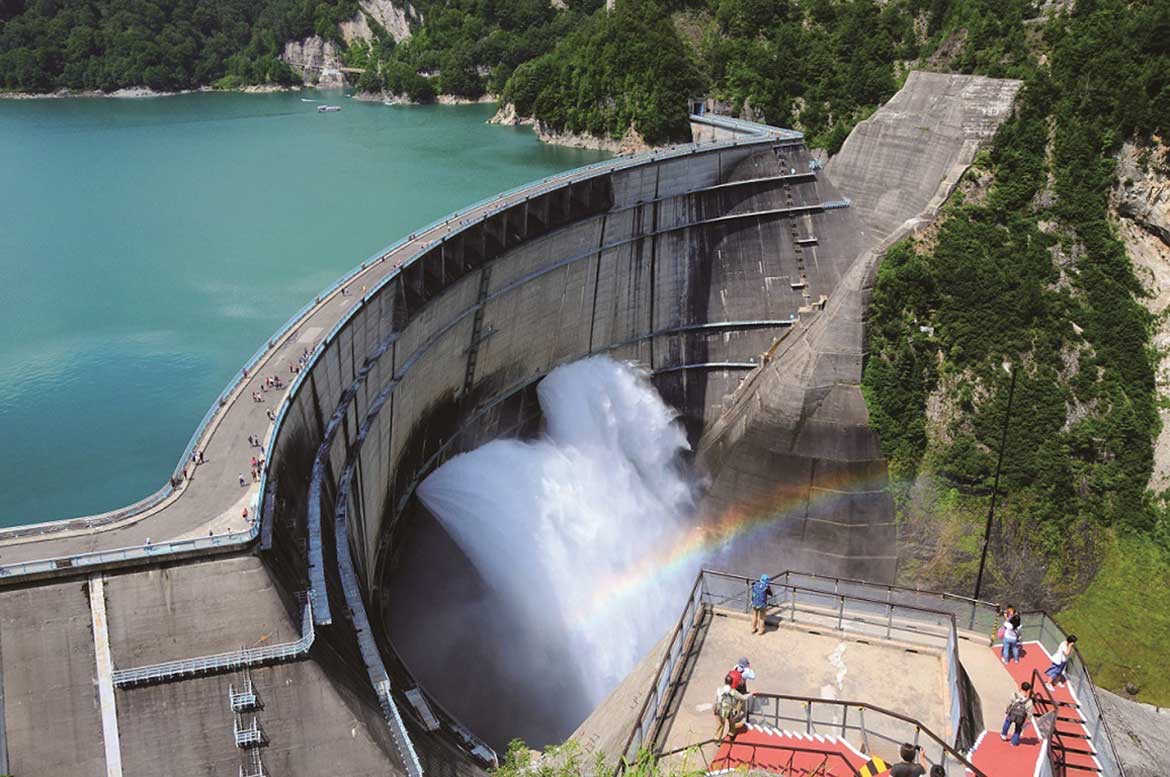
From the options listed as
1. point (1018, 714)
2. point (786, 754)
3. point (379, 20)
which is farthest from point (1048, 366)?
point (379, 20)

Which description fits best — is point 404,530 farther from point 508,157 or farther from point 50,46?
point 50,46

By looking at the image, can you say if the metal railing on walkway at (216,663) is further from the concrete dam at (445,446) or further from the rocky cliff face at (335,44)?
the rocky cliff face at (335,44)

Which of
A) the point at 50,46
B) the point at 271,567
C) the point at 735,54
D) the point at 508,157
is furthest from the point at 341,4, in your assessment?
the point at 271,567

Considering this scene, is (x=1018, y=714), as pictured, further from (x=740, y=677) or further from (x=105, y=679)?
(x=105, y=679)

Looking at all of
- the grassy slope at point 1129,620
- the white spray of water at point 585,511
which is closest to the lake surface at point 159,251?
the white spray of water at point 585,511

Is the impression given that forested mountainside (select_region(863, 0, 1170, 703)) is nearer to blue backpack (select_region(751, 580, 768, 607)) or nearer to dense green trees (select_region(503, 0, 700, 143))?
blue backpack (select_region(751, 580, 768, 607))

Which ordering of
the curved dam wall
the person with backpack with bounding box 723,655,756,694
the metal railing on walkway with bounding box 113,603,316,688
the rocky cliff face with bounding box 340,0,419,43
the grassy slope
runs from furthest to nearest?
the rocky cliff face with bounding box 340,0,419,43
the grassy slope
the curved dam wall
the metal railing on walkway with bounding box 113,603,316,688
the person with backpack with bounding box 723,655,756,694

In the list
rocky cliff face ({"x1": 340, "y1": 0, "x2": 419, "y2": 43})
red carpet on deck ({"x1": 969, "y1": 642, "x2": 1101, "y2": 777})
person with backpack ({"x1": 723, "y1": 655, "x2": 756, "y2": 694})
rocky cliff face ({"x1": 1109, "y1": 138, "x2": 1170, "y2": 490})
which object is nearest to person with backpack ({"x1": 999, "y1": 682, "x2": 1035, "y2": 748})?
red carpet on deck ({"x1": 969, "y1": 642, "x2": 1101, "y2": 777})
